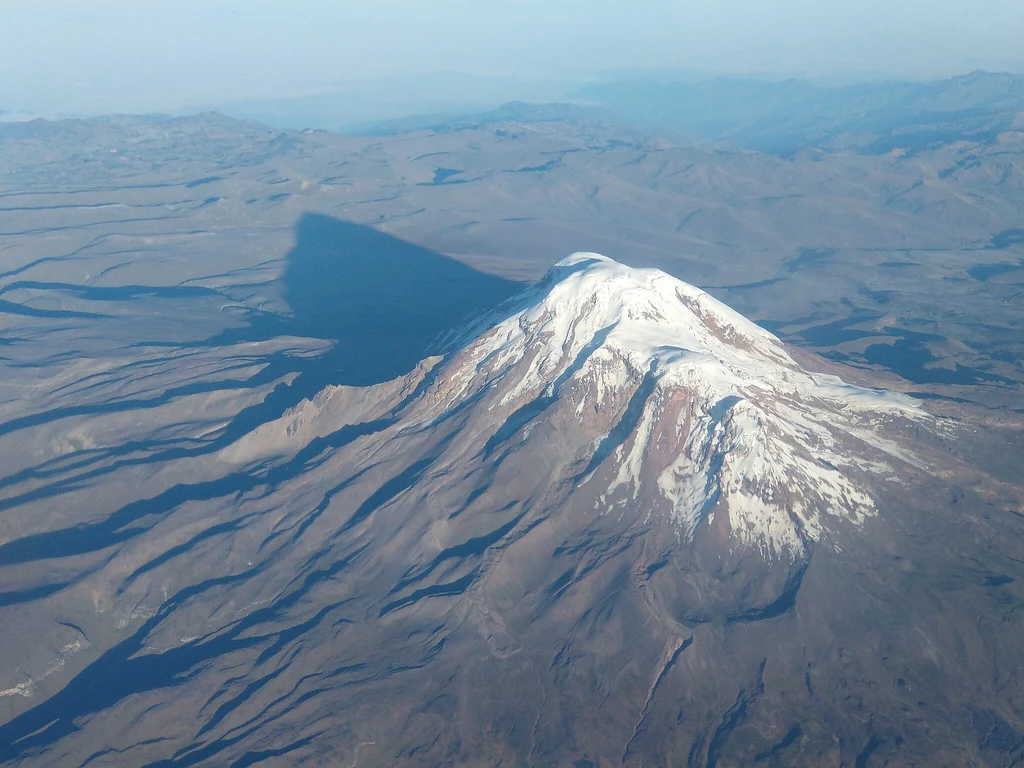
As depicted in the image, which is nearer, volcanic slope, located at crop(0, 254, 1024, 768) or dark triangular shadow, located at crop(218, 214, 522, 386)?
volcanic slope, located at crop(0, 254, 1024, 768)

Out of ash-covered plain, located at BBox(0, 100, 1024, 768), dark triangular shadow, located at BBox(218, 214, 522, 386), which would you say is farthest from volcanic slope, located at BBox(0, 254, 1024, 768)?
dark triangular shadow, located at BBox(218, 214, 522, 386)

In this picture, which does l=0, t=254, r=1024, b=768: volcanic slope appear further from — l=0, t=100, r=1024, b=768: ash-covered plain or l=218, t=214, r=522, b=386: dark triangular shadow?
l=218, t=214, r=522, b=386: dark triangular shadow

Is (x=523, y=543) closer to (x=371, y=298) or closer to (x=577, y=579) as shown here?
(x=577, y=579)

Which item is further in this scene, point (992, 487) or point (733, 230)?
point (733, 230)

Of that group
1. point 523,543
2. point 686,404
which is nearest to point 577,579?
point 523,543

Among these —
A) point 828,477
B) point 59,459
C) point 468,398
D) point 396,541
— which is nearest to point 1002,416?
point 828,477

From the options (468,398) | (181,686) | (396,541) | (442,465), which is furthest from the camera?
(468,398)

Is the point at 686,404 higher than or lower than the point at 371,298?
higher

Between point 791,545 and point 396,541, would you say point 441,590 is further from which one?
point 791,545
